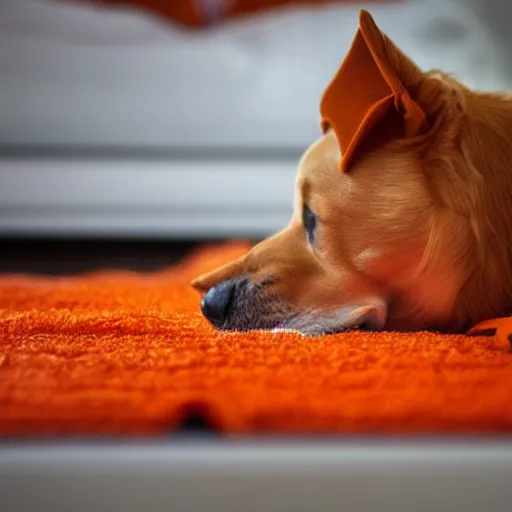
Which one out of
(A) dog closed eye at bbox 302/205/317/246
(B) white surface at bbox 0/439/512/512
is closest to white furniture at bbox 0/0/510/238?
(A) dog closed eye at bbox 302/205/317/246

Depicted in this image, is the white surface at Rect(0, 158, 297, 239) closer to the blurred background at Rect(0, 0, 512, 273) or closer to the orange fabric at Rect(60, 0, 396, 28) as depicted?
the blurred background at Rect(0, 0, 512, 273)

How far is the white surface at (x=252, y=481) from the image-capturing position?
47 cm

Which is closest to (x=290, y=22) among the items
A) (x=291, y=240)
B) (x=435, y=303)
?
(x=291, y=240)

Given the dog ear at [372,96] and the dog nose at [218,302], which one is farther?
the dog nose at [218,302]

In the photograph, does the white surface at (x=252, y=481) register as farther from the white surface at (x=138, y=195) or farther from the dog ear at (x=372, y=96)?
the white surface at (x=138, y=195)

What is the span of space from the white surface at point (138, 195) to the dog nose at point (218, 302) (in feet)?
3.51

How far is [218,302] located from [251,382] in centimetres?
38

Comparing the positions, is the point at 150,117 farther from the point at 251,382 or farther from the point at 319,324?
the point at 251,382

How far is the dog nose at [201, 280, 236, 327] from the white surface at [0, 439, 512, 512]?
47 centimetres

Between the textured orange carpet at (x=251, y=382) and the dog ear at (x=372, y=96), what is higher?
the dog ear at (x=372, y=96)

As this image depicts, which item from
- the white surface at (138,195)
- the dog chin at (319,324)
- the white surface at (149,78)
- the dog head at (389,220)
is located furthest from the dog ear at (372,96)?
the white surface at (138,195)

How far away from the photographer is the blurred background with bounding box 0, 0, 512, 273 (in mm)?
1976

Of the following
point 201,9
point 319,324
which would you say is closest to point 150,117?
point 201,9

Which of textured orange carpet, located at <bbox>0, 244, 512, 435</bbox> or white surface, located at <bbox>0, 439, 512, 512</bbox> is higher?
textured orange carpet, located at <bbox>0, 244, 512, 435</bbox>
